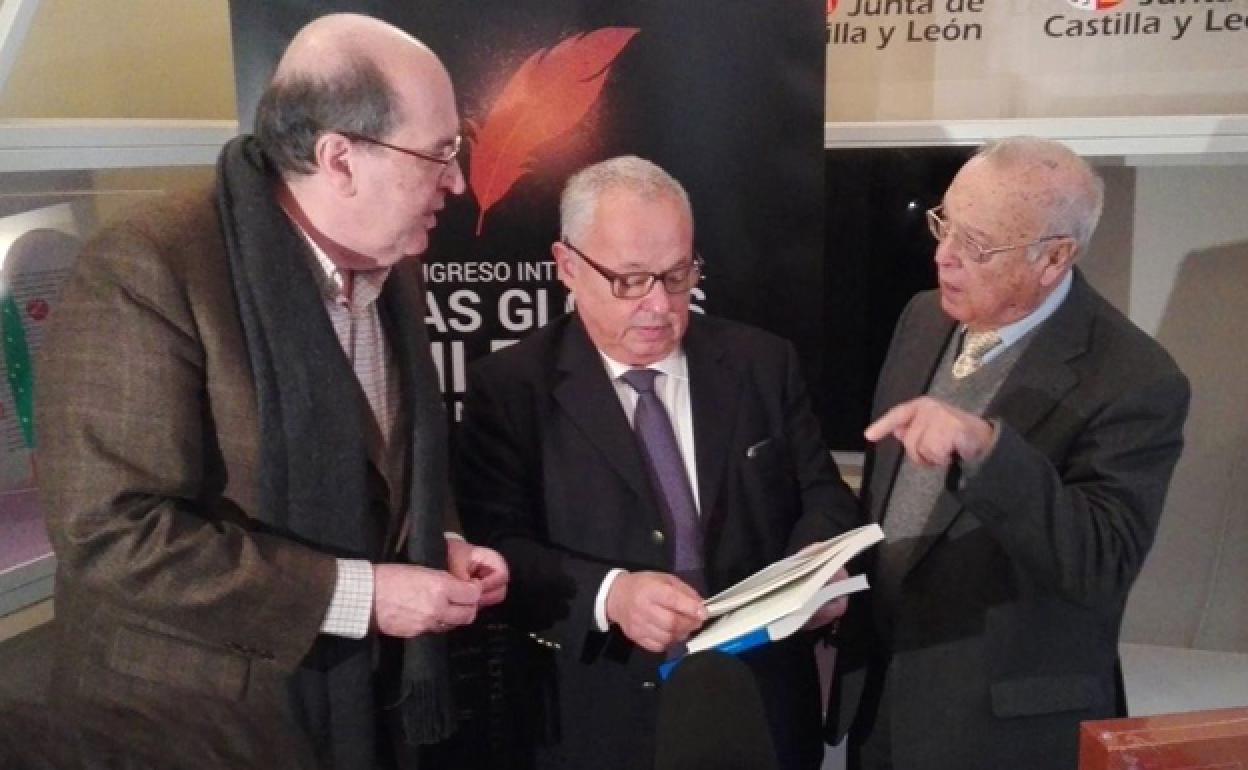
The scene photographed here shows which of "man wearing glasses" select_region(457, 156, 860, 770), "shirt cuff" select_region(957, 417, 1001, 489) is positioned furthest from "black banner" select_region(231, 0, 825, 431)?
"shirt cuff" select_region(957, 417, 1001, 489)

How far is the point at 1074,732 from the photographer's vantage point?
1.78m

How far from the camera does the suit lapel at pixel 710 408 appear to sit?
1.83m

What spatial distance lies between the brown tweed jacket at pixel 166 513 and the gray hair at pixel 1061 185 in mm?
1228

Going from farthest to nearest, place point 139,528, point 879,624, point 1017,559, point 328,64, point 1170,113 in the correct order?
point 1170,113, point 879,624, point 1017,559, point 328,64, point 139,528

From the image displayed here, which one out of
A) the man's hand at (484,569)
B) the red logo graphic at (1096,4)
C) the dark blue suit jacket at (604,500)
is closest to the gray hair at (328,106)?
the dark blue suit jacket at (604,500)

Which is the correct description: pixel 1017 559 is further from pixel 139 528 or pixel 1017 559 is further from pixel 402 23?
pixel 402 23

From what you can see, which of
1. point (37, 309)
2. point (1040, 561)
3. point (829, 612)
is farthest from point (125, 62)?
point (1040, 561)

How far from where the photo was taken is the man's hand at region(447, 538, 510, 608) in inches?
65.7

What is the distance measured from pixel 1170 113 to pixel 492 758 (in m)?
2.31

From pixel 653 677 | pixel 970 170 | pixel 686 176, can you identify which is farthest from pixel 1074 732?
pixel 686 176

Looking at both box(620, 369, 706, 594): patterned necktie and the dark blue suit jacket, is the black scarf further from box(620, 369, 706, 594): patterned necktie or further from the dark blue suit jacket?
box(620, 369, 706, 594): patterned necktie

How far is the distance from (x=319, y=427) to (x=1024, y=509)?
38.7 inches

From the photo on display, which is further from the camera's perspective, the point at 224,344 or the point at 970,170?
the point at 970,170

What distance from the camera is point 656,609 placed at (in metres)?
1.61
